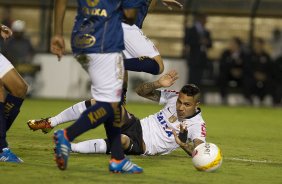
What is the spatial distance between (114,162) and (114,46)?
106cm

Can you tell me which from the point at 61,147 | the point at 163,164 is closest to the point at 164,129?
the point at 163,164

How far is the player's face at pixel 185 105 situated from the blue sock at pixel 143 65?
703 millimetres

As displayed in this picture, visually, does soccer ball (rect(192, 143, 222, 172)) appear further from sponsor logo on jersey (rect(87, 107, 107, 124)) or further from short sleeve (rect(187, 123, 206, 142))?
sponsor logo on jersey (rect(87, 107, 107, 124))

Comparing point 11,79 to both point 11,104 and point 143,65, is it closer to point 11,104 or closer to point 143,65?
point 11,104

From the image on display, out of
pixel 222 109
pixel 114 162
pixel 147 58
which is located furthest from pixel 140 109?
pixel 114 162

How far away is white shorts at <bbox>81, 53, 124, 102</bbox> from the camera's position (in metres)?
7.55

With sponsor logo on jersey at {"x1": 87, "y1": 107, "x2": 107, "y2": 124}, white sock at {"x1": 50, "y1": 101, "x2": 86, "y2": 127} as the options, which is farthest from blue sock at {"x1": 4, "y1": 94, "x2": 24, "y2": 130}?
sponsor logo on jersey at {"x1": 87, "y1": 107, "x2": 107, "y2": 124}

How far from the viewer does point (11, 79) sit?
856 cm

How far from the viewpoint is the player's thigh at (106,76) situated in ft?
24.8

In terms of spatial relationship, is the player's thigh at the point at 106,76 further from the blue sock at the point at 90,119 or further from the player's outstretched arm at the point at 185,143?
the player's outstretched arm at the point at 185,143

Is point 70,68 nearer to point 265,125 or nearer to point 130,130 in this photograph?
point 265,125

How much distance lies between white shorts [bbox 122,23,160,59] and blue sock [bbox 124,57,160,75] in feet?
0.17

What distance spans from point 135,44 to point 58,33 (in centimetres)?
245

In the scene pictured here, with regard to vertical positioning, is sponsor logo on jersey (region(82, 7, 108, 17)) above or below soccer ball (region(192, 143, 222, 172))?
above
